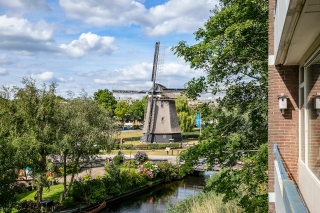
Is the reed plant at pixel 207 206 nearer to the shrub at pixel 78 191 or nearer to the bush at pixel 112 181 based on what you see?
the shrub at pixel 78 191

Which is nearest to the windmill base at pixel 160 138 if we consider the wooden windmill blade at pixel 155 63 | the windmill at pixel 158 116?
the windmill at pixel 158 116

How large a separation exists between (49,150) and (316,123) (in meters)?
11.6

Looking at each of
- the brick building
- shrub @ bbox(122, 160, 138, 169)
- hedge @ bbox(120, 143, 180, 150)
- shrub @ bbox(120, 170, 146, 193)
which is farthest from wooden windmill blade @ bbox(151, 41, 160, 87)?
the brick building

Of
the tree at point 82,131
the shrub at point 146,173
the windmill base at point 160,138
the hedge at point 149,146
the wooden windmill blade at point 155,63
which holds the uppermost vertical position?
the wooden windmill blade at point 155,63

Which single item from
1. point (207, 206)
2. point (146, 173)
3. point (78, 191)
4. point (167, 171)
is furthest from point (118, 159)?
point (207, 206)

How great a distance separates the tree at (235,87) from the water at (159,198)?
6.20 meters

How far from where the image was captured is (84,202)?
16.0 metres

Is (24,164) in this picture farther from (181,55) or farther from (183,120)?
(183,120)

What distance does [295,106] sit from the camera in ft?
16.5

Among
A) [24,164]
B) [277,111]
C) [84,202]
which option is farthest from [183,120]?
[277,111]

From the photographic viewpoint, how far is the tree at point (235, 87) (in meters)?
7.94

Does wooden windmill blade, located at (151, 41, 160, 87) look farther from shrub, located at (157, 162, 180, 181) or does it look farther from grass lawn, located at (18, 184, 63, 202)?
grass lawn, located at (18, 184, 63, 202)

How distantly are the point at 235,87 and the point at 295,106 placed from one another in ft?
14.0

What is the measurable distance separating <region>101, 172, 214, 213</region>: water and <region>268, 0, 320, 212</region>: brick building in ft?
32.3
